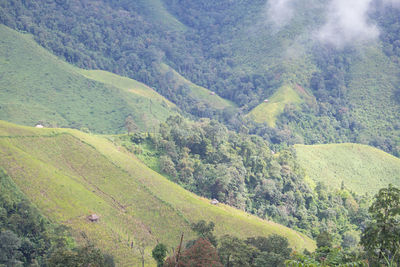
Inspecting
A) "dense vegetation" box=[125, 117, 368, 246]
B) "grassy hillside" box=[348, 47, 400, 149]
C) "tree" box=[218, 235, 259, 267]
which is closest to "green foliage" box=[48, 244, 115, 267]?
"tree" box=[218, 235, 259, 267]

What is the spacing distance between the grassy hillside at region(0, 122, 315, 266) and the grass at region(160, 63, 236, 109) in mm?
79376

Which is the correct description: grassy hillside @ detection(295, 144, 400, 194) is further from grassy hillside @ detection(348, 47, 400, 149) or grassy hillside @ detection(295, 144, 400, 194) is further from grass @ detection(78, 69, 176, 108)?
grass @ detection(78, 69, 176, 108)

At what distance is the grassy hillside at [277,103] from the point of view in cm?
10625

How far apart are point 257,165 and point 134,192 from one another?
22640 millimetres

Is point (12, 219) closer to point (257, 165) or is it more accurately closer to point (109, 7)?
point (257, 165)

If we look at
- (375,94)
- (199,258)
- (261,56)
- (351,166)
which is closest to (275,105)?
(375,94)

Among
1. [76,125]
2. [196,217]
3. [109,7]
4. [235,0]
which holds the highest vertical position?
[235,0]

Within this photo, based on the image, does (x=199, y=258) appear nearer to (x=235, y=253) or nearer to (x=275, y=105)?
(x=235, y=253)

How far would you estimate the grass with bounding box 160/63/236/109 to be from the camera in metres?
131

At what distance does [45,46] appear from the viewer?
115688 mm

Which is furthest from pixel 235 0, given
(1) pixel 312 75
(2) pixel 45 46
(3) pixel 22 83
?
(3) pixel 22 83

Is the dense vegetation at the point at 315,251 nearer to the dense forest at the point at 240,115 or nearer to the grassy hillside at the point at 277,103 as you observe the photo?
the dense forest at the point at 240,115

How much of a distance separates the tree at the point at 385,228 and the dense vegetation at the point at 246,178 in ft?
111

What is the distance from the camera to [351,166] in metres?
82.9
